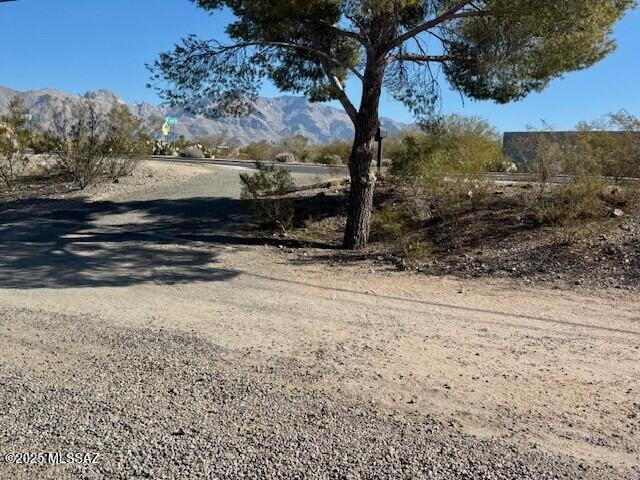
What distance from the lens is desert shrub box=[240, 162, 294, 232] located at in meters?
14.6

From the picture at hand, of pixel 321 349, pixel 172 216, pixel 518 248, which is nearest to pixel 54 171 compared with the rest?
pixel 172 216

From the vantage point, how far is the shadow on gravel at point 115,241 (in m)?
10.4

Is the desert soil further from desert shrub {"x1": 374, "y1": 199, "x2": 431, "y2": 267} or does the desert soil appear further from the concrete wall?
the concrete wall

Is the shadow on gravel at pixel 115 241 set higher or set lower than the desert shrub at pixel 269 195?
lower

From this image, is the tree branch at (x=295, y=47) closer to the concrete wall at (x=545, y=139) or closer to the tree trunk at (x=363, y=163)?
the tree trunk at (x=363, y=163)

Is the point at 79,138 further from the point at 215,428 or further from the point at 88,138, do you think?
the point at 215,428

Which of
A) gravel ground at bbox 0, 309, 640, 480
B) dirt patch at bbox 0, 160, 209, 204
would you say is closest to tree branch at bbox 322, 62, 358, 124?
gravel ground at bbox 0, 309, 640, 480

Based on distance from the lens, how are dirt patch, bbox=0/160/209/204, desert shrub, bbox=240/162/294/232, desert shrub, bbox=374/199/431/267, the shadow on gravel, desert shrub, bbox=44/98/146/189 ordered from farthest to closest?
desert shrub, bbox=44/98/146/189, dirt patch, bbox=0/160/209/204, desert shrub, bbox=240/162/294/232, desert shrub, bbox=374/199/431/267, the shadow on gravel

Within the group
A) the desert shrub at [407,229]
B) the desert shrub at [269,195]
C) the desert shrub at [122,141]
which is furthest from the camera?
the desert shrub at [122,141]

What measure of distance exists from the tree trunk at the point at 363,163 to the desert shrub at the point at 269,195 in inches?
74.1

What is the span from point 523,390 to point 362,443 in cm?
178

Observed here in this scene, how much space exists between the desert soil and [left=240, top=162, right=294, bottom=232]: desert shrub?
374cm

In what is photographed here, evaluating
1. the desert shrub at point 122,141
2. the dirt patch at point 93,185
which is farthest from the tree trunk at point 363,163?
the desert shrub at point 122,141

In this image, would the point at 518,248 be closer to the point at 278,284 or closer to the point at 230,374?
the point at 278,284
